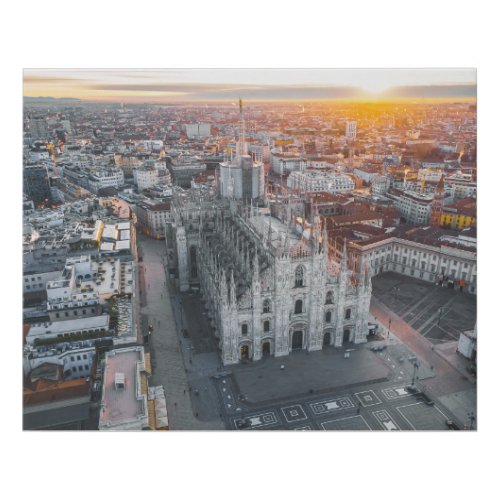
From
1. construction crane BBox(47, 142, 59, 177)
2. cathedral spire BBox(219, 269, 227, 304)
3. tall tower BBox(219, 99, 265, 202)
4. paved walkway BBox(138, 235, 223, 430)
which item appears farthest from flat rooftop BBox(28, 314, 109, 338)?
construction crane BBox(47, 142, 59, 177)

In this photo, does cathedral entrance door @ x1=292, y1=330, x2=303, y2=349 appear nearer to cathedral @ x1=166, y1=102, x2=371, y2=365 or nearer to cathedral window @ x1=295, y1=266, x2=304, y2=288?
cathedral @ x1=166, y1=102, x2=371, y2=365

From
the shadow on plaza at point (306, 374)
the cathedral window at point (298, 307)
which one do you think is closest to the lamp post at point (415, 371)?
the shadow on plaza at point (306, 374)

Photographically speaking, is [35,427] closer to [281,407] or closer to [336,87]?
[281,407]

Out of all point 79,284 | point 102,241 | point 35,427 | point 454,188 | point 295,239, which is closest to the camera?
point 35,427

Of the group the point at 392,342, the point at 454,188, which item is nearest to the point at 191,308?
the point at 392,342

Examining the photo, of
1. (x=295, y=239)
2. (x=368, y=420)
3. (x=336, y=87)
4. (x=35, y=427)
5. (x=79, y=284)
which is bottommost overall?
(x=368, y=420)

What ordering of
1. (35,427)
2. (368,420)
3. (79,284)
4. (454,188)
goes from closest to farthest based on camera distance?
(35,427) < (368,420) < (79,284) < (454,188)
